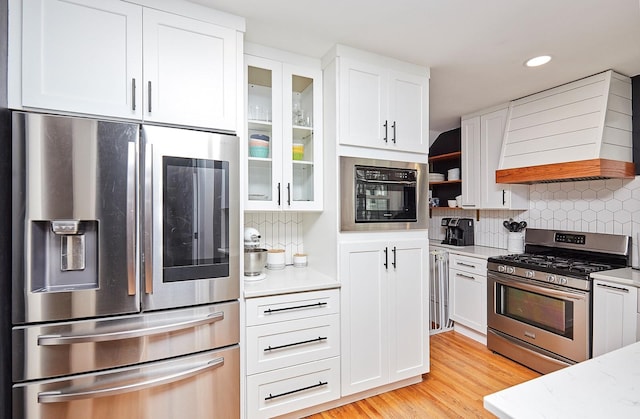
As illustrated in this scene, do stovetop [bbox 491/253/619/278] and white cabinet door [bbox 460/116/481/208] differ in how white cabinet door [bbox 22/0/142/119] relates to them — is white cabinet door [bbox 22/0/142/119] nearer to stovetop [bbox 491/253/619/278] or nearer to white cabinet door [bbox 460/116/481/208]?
stovetop [bbox 491/253/619/278]

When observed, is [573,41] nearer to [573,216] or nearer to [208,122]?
[573,216]

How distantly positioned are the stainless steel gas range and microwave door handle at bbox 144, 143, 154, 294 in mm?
2840

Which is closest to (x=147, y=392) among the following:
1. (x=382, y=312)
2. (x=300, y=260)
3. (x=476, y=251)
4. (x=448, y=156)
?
(x=300, y=260)

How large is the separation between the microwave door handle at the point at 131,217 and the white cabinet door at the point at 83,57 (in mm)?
234

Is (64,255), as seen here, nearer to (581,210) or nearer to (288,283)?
(288,283)

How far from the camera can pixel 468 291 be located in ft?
10.4

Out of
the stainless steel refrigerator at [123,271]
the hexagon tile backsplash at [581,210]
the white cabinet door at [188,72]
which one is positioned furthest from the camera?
the hexagon tile backsplash at [581,210]

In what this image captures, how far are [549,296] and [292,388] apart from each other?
7.04 feet

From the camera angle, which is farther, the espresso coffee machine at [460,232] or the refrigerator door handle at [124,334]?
the espresso coffee machine at [460,232]

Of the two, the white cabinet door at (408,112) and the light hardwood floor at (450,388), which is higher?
the white cabinet door at (408,112)

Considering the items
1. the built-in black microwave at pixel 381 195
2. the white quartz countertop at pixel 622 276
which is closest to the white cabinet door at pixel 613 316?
the white quartz countertop at pixel 622 276

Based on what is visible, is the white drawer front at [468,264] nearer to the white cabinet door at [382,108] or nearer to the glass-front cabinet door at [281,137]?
the white cabinet door at [382,108]

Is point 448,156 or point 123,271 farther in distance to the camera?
point 448,156

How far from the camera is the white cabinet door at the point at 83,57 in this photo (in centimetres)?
136
